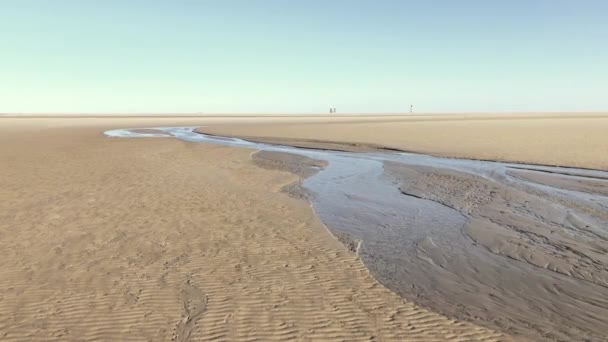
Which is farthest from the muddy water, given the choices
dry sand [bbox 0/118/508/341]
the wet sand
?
dry sand [bbox 0/118/508/341]

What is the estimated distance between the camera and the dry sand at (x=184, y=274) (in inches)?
219

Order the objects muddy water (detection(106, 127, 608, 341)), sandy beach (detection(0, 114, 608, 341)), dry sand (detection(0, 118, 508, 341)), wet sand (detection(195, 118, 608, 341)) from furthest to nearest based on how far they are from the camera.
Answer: muddy water (detection(106, 127, 608, 341)), wet sand (detection(195, 118, 608, 341)), sandy beach (detection(0, 114, 608, 341)), dry sand (detection(0, 118, 508, 341))

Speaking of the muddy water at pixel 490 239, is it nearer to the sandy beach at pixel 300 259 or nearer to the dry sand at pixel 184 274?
the sandy beach at pixel 300 259

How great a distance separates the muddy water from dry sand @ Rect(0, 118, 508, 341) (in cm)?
77

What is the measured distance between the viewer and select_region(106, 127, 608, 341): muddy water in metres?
6.39

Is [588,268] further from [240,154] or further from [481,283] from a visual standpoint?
[240,154]

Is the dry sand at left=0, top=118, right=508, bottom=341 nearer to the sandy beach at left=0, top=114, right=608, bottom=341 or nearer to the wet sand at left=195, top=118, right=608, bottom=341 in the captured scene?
the sandy beach at left=0, top=114, right=608, bottom=341

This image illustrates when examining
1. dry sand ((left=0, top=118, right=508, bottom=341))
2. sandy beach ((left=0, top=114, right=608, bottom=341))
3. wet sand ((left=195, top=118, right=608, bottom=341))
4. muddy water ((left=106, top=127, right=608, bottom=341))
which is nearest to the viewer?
dry sand ((left=0, top=118, right=508, bottom=341))

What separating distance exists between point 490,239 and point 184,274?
7.68 meters

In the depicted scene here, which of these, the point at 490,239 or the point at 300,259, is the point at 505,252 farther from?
the point at 300,259

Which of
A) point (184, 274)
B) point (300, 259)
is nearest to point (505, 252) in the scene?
point (300, 259)

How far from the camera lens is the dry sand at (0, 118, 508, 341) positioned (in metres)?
5.56

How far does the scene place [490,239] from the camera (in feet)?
32.2

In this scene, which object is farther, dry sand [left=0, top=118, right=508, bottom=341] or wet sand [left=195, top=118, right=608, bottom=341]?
wet sand [left=195, top=118, right=608, bottom=341]
